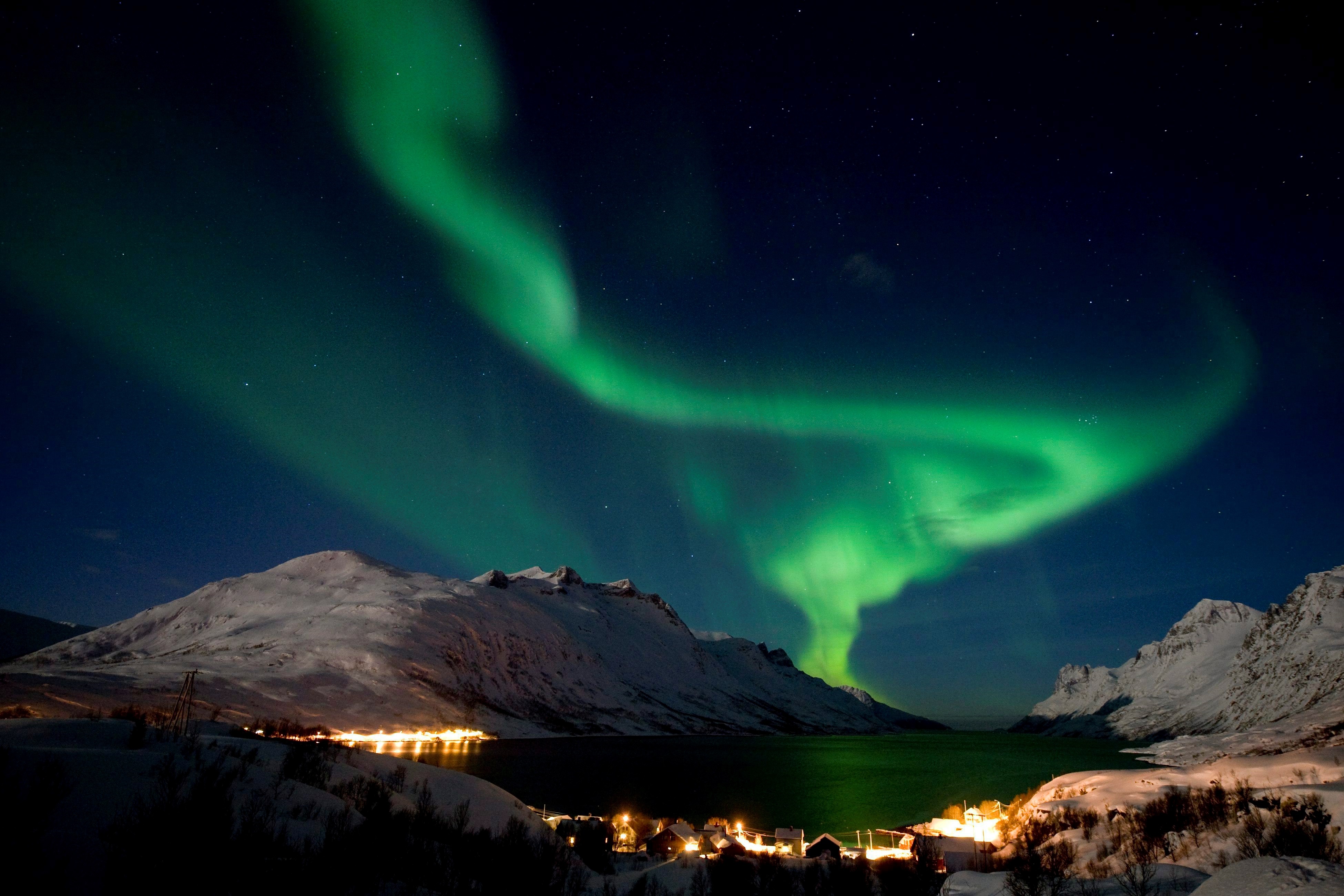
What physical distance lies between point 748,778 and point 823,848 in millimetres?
62801

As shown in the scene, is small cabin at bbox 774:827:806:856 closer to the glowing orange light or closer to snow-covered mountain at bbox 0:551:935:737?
the glowing orange light

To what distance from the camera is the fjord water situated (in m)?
63.8

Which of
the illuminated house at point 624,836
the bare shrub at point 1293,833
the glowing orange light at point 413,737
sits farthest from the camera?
the glowing orange light at point 413,737

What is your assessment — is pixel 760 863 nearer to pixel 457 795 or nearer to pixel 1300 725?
pixel 457 795

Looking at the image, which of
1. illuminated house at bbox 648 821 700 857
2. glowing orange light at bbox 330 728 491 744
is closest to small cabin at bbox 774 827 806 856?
illuminated house at bbox 648 821 700 857

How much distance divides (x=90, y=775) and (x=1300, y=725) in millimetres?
104220

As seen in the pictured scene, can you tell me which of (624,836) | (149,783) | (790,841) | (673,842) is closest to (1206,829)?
(673,842)

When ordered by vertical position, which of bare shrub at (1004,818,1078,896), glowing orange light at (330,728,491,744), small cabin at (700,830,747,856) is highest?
bare shrub at (1004,818,1078,896)

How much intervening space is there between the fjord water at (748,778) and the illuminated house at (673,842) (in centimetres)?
1699

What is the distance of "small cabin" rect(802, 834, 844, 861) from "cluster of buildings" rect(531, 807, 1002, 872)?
50mm

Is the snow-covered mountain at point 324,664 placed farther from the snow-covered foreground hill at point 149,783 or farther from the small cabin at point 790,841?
the small cabin at point 790,841

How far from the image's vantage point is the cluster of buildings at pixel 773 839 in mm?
30812

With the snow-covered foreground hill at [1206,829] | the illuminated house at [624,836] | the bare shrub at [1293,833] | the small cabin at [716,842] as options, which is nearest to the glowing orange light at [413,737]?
the illuminated house at [624,836]

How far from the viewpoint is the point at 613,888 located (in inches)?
685
